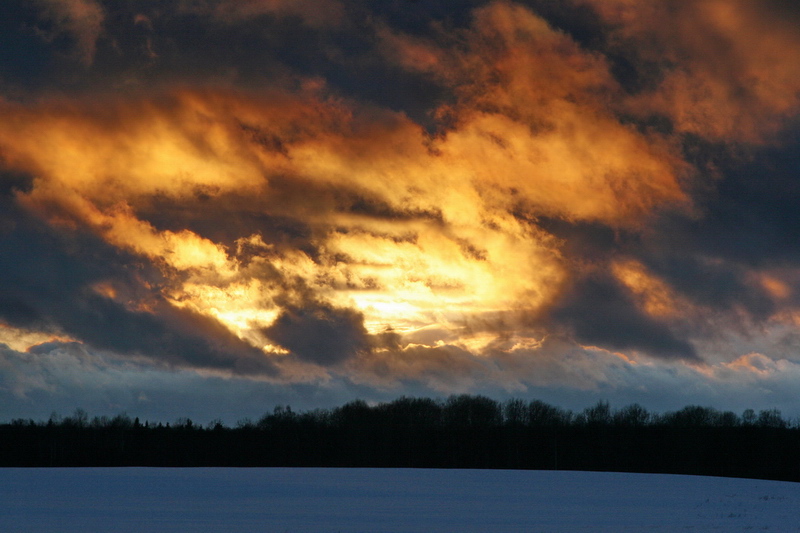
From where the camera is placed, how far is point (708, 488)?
8075cm

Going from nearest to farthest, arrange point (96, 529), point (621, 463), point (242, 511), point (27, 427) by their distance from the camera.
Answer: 1. point (96, 529)
2. point (242, 511)
3. point (621, 463)
4. point (27, 427)

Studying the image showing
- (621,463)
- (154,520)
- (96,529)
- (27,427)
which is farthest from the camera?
(27,427)

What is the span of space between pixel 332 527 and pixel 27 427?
177 meters

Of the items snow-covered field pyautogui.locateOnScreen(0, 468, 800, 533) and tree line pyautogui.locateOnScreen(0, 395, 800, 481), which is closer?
snow-covered field pyautogui.locateOnScreen(0, 468, 800, 533)

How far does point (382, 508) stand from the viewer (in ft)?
170

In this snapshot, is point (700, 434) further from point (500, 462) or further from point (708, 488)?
point (708, 488)

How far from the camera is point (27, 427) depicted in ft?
634

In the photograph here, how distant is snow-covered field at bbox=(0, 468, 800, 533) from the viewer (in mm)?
41312

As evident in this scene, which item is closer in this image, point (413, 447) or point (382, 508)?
point (382, 508)

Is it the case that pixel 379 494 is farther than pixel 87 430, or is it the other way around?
pixel 87 430

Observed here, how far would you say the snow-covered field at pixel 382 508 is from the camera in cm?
4131

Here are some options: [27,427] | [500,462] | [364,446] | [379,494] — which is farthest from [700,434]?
[27,427]

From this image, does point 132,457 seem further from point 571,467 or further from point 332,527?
point 332,527

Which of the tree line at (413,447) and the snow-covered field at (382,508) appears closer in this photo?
the snow-covered field at (382,508)
